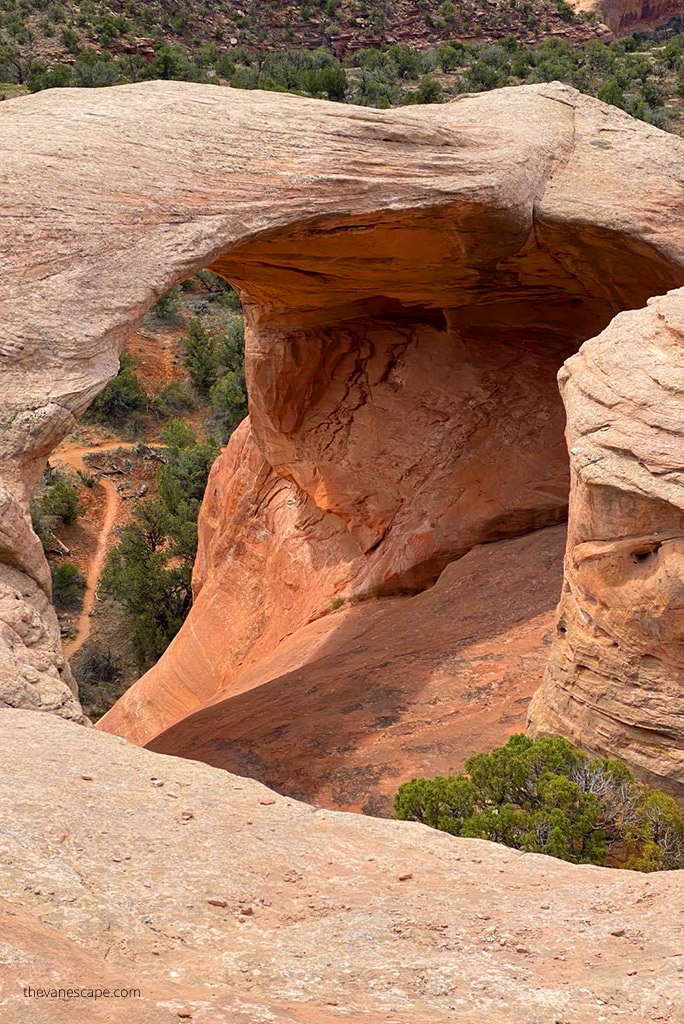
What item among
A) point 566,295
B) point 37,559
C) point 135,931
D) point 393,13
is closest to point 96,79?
point 393,13

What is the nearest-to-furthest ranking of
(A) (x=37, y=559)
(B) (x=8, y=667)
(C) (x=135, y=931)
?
(C) (x=135, y=931)
(B) (x=8, y=667)
(A) (x=37, y=559)

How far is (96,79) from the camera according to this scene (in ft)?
115

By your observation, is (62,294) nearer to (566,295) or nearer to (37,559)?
(37,559)

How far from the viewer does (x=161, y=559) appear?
2275 cm

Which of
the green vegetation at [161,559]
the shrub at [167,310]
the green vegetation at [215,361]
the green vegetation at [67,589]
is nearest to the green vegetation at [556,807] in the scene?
the green vegetation at [161,559]

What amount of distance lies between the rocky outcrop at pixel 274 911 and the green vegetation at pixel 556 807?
1.42 m

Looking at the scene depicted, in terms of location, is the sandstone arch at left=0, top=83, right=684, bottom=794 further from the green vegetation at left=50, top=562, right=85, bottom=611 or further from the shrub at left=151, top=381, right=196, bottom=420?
the shrub at left=151, top=381, right=196, bottom=420

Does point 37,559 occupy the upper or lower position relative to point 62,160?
lower

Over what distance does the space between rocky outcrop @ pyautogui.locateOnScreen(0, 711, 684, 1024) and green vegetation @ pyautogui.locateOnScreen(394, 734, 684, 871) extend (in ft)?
4.66

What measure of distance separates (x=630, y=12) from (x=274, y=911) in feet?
197

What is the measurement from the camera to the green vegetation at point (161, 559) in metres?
22.1

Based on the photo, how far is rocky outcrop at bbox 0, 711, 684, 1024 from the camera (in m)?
3.52

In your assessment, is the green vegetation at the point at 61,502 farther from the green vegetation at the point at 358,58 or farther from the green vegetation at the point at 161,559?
the green vegetation at the point at 358,58

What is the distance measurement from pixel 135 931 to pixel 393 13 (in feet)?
175
